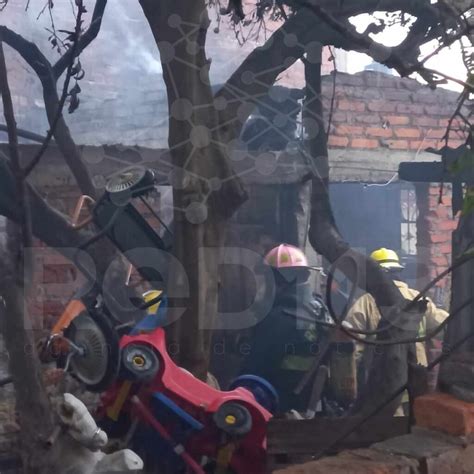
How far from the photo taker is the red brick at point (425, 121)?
7.46m

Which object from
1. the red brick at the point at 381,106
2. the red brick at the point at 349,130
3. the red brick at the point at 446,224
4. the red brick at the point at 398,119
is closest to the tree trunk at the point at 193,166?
the red brick at the point at 349,130

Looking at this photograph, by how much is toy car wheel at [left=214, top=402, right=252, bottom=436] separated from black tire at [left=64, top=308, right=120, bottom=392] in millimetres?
479

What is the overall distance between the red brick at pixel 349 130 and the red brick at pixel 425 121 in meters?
0.58

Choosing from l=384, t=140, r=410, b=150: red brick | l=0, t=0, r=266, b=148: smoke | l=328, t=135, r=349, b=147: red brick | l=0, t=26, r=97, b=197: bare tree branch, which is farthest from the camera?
l=0, t=0, r=266, b=148: smoke

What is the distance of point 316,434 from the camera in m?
3.50

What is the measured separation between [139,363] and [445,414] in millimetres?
1327

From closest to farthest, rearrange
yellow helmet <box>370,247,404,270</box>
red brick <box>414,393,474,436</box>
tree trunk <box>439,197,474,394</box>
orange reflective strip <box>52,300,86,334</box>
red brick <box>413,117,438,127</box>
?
red brick <box>414,393,474,436</box>
tree trunk <box>439,197,474,394</box>
orange reflective strip <box>52,300,86,334</box>
yellow helmet <box>370,247,404,270</box>
red brick <box>413,117,438,127</box>

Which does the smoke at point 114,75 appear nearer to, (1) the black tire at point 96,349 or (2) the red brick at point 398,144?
(2) the red brick at point 398,144

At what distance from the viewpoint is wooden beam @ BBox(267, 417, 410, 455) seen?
3.47 m

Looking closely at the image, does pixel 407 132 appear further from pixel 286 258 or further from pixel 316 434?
pixel 316 434

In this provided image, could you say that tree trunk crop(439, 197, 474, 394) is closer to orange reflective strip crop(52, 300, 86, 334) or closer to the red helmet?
orange reflective strip crop(52, 300, 86, 334)

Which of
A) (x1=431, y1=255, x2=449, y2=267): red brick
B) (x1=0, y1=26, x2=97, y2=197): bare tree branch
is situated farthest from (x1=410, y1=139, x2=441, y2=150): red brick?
(x1=0, y1=26, x2=97, y2=197): bare tree branch

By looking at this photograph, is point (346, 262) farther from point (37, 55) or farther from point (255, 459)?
point (37, 55)

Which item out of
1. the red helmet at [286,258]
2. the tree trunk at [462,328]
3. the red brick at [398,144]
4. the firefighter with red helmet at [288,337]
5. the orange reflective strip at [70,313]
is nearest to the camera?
the tree trunk at [462,328]
